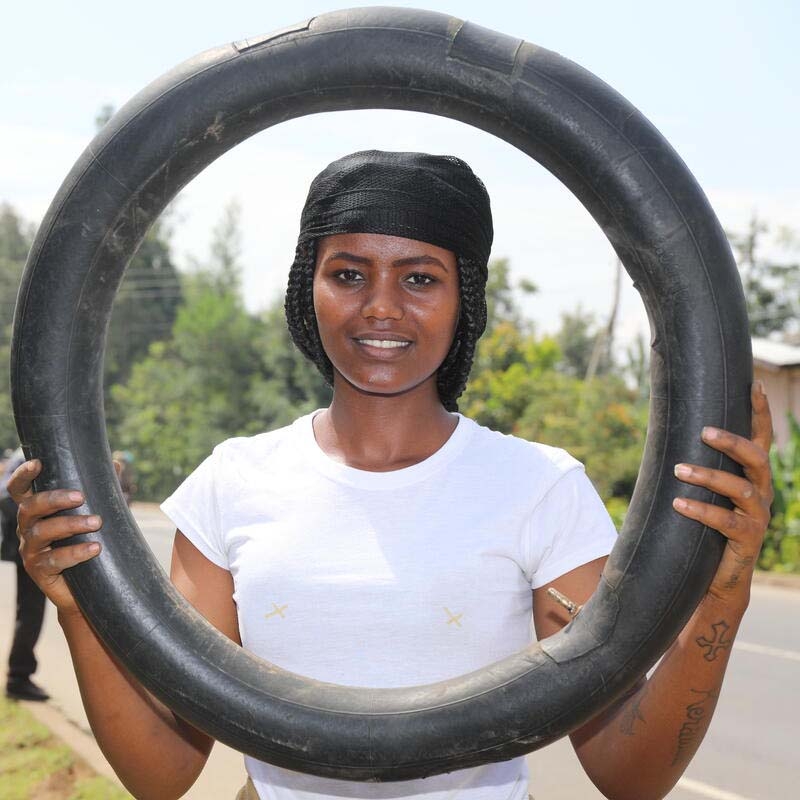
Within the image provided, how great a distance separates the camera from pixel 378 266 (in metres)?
1.87

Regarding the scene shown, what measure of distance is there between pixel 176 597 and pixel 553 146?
1.04 m

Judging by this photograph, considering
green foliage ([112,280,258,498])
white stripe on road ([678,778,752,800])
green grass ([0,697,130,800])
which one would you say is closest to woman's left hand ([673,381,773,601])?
green grass ([0,697,130,800])

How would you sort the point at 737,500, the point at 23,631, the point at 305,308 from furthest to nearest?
the point at 23,631 → the point at 305,308 → the point at 737,500

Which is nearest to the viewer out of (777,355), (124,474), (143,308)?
(124,474)

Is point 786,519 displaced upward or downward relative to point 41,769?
upward

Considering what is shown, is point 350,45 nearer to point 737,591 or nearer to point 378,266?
point 378,266

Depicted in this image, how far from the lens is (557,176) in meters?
1.84

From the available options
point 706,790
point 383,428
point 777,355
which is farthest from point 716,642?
point 777,355

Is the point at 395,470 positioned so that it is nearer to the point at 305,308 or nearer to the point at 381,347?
the point at 381,347

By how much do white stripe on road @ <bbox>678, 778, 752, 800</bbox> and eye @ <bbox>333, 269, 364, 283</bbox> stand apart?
4.34m

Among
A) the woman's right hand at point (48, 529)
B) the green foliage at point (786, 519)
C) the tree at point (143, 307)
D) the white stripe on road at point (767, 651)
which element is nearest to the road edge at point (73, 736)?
the woman's right hand at point (48, 529)

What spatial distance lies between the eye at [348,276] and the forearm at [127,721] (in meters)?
0.79

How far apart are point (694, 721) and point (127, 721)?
1025 millimetres

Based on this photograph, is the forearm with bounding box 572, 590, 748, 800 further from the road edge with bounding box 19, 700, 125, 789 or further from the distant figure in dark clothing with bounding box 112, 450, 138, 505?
the road edge with bounding box 19, 700, 125, 789
